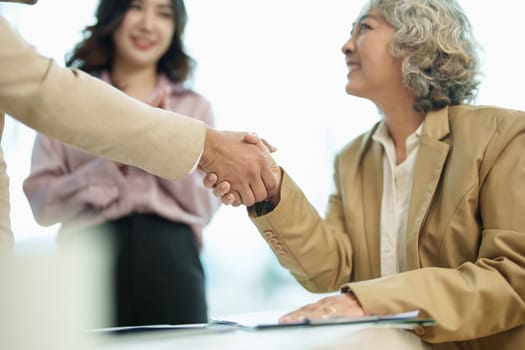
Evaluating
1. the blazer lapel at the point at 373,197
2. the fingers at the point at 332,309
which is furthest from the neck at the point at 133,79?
the fingers at the point at 332,309

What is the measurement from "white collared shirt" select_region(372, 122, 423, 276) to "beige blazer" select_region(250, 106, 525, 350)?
0.10ft

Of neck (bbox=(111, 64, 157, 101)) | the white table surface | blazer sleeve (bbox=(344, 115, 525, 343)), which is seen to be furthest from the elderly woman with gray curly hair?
neck (bbox=(111, 64, 157, 101))

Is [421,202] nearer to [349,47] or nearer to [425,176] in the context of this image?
[425,176]

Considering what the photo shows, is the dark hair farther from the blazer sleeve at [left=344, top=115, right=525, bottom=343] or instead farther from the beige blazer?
the blazer sleeve at [left=344, top=115, right=525, bottom=343]

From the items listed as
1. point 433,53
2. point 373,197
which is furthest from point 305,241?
point 433,53

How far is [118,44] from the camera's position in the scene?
1.86 metres

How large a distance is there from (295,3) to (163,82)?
82 centimetres

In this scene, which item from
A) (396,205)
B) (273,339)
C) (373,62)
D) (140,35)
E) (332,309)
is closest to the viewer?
(273,339)

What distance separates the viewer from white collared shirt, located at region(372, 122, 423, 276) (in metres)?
1.48

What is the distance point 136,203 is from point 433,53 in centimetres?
81

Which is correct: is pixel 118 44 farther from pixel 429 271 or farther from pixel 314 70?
pixel 429 271

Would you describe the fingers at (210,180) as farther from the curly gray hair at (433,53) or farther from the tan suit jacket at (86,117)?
the curly gray hair at (433,53)

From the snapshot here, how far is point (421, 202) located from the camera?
A: 1.42 metres

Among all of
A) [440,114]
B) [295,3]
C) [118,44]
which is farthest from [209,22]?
[440,114]
